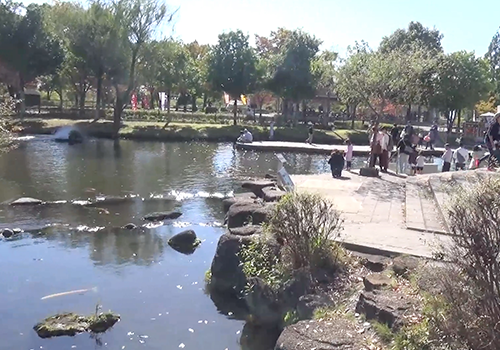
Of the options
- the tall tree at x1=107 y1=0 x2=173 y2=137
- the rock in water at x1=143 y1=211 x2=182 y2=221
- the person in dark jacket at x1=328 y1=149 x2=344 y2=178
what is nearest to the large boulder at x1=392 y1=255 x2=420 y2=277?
the rock in water at x1=143 y1=211 x2=182 y2=221

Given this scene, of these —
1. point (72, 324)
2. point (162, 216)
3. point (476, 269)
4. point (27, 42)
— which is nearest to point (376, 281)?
point (476, 269)

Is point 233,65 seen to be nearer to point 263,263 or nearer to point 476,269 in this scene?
point 263,263

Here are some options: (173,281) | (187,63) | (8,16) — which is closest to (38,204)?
(173,281)

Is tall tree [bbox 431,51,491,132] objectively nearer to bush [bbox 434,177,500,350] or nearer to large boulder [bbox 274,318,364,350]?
large boulder [bbox 274,318,364,350]

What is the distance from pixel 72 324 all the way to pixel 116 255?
448 cm

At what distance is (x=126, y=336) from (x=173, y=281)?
9.14 feet

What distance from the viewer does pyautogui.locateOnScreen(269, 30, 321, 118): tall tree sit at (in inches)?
1970

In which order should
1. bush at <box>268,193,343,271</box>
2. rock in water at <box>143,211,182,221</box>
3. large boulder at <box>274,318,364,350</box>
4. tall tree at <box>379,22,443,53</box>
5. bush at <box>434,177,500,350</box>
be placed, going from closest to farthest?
bush at <box>434,177,500,350</box> → large boulder at <box>274,318,364,350</box> → bush at <box>268,193,343,271</box> → rock in water at <box>143,211,182,221</box> → tall tree at <box>379,22,443,53</box>

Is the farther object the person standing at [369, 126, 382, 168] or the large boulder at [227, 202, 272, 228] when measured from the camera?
the person standing at [369, 126, 382, 168]

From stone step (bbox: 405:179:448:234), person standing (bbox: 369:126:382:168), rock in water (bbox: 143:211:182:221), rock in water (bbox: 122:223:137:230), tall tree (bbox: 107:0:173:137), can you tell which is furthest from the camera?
tall tree (bbox: 107:0:173:137)

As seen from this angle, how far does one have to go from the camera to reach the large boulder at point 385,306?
22.2 ft

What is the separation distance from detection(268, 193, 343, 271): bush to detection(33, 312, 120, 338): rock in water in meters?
3.08

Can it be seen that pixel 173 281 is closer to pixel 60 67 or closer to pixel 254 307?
pixel 254 307

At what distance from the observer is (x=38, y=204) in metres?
19.0
